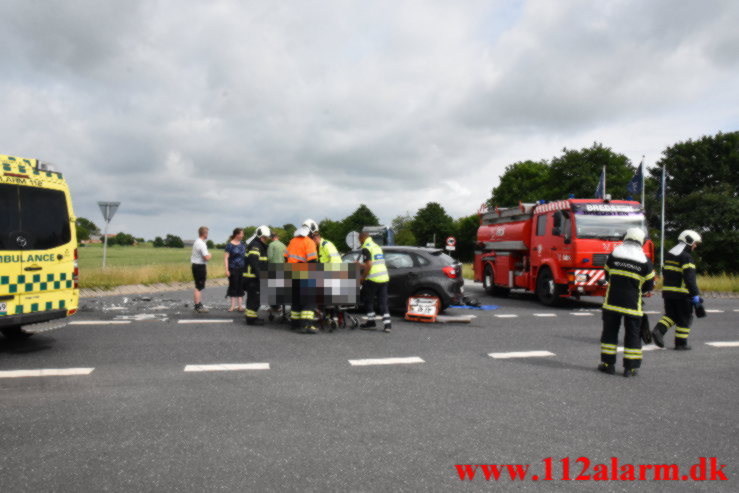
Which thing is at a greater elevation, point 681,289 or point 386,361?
point 681,289

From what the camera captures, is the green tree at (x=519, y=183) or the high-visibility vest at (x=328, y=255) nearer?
the high-visibility vest at (x=328, y=255)

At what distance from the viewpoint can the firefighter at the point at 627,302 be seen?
6277 millimetres

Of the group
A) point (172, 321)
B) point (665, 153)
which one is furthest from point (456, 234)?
point (172, 321)

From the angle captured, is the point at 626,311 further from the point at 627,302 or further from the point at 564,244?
the point at 564,244

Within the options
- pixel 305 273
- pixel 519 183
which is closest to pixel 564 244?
pixel 305 273

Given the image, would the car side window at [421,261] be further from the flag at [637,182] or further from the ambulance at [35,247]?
the flag at [637,182]

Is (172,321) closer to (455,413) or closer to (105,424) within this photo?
(105,424)

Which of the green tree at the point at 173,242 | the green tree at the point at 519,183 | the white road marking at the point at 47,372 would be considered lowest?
the white road marking at the point at 47,372

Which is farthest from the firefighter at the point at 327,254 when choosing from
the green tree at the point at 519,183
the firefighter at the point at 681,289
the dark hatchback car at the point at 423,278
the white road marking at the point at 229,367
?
the green tree at the point at 519,183

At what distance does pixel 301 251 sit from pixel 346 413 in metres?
4.85

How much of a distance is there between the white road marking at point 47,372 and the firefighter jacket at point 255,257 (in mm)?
4344

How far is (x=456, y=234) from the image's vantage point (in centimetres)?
8250

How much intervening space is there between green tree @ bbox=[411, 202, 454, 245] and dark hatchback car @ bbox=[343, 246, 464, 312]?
248 feet

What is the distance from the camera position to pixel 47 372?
609cm
